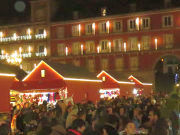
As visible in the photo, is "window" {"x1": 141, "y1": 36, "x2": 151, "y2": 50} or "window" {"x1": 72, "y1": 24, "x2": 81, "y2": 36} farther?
"window" {"x1": 72, "y1": 24, "x2": 81, "y2": 36}

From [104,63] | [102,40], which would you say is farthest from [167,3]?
[104,63]

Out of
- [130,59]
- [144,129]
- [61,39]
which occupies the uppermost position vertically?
[61,39]

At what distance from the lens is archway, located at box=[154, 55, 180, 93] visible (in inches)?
2142

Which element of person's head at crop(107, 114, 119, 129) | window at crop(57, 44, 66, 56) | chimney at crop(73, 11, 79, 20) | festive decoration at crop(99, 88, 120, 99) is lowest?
festive decoration at crop(99, 88, 120, 99)

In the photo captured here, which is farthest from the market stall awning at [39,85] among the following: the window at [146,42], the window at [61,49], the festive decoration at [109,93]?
the window at [61,49]

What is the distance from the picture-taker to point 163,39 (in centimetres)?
5281

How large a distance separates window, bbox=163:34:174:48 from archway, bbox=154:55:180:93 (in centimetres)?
161

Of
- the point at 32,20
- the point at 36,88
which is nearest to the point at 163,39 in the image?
the point at 32,20

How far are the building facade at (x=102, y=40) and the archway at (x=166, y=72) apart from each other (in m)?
0.48

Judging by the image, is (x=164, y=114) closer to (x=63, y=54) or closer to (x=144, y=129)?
(x=144, y=129)

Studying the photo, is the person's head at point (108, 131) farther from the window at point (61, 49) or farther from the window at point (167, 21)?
the window at point (61, 49)

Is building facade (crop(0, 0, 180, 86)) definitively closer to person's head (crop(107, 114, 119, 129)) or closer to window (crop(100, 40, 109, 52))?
window (crop(100, 40, 109, 52))

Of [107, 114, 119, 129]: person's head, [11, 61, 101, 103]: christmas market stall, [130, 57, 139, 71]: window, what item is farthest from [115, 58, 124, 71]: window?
[107, 114, 119, 129]: person's head

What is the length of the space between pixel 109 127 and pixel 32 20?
54614 millimetres
